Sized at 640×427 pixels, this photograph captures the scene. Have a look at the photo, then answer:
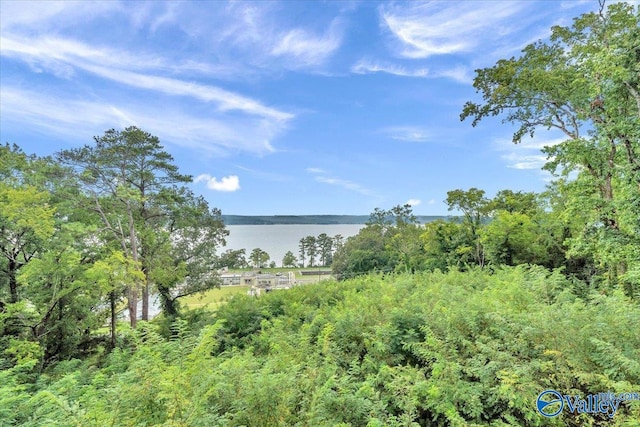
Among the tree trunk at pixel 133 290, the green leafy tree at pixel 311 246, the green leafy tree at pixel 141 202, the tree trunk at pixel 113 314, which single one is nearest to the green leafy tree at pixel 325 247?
the green leafy tree at pixel 311 246

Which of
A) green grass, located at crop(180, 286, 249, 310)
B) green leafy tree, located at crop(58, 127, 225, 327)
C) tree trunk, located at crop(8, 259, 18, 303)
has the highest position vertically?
green leafy tree, located at crop(58, 127, 225, 327)

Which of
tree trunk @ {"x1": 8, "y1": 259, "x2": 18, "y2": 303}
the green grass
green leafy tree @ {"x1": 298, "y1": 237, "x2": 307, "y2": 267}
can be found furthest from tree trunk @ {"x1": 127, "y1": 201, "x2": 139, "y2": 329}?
green leafy tree @ {"x1": 298, "y1": 237, "x2": 307, "y2": 267}

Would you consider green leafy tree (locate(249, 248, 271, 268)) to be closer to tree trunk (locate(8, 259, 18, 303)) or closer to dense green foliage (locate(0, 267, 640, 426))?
tree trunk (locate(8, 259, 18, 303))

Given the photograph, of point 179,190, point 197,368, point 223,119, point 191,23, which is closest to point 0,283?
point 179,190

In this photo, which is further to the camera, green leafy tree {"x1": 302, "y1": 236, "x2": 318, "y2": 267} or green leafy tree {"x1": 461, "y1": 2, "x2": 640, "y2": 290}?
green leafy tree {"x1": 302, "y1": 236, "x2": 318, "y2": 267}

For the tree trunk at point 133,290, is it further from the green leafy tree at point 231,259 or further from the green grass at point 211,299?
the green leafy tree at point 231,259

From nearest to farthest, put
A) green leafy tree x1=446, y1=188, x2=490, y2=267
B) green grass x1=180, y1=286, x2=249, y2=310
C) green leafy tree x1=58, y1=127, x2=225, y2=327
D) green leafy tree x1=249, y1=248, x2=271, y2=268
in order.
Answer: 1. green grass x1=180, y1=286, x2=249, y2=310
2. green leafy tree x1=58, y1=127, x2=225, y2=327
3. green leafy tree x1=446, y1=188, x2=490, y2=267
4. green leafy tree x1=249, y1=248, x2=271, y2=268

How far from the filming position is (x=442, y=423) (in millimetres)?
2895

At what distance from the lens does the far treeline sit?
109 inches

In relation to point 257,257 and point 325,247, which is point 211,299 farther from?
point 325,247

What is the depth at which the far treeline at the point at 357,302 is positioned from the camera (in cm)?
278

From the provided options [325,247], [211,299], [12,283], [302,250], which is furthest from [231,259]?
[302,250]

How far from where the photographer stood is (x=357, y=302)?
6.41 metres

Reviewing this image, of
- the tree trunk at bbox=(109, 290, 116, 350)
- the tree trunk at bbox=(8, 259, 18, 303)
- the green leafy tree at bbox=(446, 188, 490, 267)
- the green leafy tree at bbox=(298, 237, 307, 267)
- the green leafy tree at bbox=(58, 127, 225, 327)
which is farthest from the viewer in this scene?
the green leafy tree at bbox=(298, 237, 307, 267)
